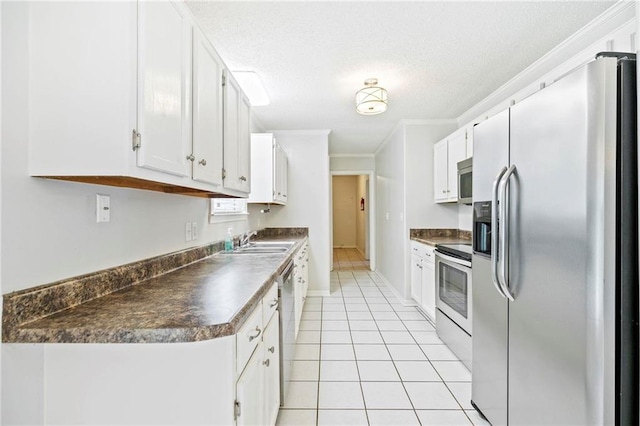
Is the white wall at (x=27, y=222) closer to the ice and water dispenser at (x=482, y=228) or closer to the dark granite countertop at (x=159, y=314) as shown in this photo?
the dark granite countertop at (x=159, y=314)

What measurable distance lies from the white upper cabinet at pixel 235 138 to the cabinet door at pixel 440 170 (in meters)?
2.56

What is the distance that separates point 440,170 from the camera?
3.94 meters

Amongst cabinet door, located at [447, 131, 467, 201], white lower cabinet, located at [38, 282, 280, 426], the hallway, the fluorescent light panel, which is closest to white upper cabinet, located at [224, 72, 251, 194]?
the fluorescent light panel

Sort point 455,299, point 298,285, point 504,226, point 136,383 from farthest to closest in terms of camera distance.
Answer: point 298,285 < point 455,299 < point 504,226 < point 136,383

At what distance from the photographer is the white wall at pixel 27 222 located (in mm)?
917

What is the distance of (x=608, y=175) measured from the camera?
1074 millimetres

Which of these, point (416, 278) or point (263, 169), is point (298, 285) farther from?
point (416, 278)

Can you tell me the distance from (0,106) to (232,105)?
117cm

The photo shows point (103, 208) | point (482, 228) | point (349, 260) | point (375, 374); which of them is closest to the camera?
point (103, 208)

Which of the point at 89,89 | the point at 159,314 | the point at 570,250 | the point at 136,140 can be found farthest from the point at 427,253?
the point at 89,89

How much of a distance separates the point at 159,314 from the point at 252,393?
48cm

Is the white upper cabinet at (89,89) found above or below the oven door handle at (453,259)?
above

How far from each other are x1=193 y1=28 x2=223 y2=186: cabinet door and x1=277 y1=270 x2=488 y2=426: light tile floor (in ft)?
5.07

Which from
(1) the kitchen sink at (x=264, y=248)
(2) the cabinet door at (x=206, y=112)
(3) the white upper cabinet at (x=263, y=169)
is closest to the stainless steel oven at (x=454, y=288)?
(1) the kitchen sink at (x=264, y=248)
